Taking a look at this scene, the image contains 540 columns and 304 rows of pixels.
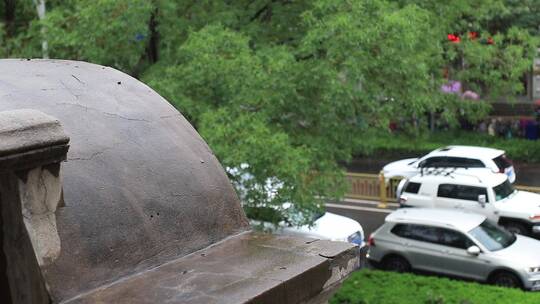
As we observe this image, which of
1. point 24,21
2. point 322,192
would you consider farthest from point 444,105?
point 24,21

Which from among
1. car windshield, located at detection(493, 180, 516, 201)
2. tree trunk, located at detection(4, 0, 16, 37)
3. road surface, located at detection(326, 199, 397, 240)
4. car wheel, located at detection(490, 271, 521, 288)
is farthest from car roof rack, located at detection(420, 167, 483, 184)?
tree trunk, located at detection(4, 0, 16, 37)

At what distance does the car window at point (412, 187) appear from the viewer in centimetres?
1823

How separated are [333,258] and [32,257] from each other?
4.71 feet

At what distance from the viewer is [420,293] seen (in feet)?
37.3

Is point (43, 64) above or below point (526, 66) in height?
above

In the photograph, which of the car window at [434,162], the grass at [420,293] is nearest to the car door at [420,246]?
the grass at [420,293]

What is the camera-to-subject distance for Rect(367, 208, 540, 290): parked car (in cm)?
1331

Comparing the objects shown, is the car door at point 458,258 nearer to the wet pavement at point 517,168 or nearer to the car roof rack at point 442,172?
the car roof rack at point 442,172

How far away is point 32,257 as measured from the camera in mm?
2359

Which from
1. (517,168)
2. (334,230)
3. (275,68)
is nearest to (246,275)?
(275,68)

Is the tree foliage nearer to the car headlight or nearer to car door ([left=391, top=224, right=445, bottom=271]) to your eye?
car door ([left=391, top=224, right=445, bottom=271])

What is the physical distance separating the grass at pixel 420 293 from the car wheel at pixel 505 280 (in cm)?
168

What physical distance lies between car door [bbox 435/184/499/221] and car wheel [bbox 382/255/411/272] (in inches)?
131

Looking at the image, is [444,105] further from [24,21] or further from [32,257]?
[32,257]
